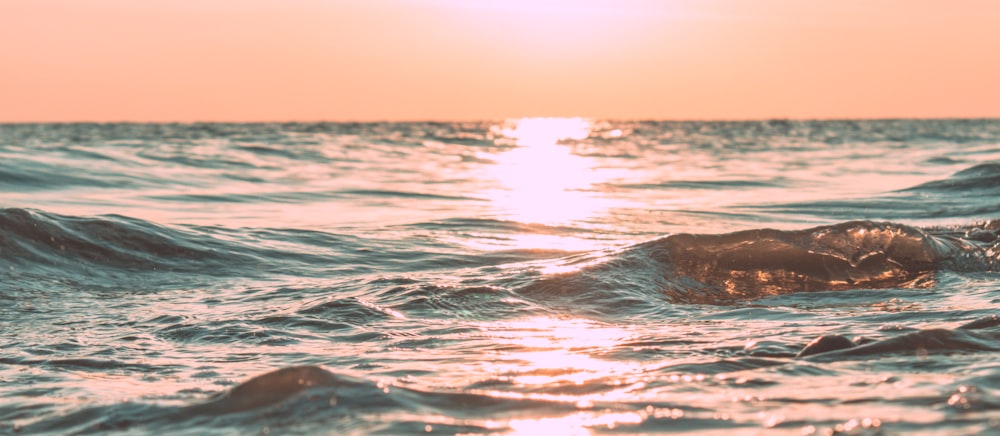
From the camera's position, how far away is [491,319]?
581 centimetres

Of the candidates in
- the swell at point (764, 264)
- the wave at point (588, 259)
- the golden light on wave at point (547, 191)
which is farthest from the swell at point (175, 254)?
the golden light on wave at point (547, 191)

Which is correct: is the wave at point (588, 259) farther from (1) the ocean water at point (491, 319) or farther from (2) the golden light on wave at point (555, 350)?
(2) the golden light on wave at point (555, 350)

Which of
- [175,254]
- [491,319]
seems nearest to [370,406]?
[491,319]

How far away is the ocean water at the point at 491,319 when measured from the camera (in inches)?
142

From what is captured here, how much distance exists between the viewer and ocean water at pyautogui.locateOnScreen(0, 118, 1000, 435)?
362 centimetres

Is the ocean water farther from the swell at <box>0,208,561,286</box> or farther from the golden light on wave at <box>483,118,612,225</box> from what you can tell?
the golden light on wave at <box>483,118,612,225</box>

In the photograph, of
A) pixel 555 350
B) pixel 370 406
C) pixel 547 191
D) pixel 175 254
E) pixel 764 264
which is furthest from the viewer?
pixel 547 191

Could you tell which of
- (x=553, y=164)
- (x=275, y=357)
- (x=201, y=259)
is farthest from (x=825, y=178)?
(x=275, y=357)

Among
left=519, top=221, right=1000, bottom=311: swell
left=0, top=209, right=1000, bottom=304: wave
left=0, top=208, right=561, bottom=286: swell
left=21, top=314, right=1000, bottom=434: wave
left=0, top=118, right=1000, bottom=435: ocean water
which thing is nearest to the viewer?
left=21, top=314, right=1000, bottom=434: wave

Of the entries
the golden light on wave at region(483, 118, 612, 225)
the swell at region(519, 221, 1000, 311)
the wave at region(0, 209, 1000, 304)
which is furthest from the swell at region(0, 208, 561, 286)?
the golden light on wave at region(483, 118, 612, 225)

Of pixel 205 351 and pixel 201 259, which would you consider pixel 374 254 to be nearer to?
pixel 201 259

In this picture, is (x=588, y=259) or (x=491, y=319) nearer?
(x=491, y=319)

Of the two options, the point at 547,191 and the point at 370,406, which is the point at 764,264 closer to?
the point at 370,406

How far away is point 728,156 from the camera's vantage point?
1249 inches
